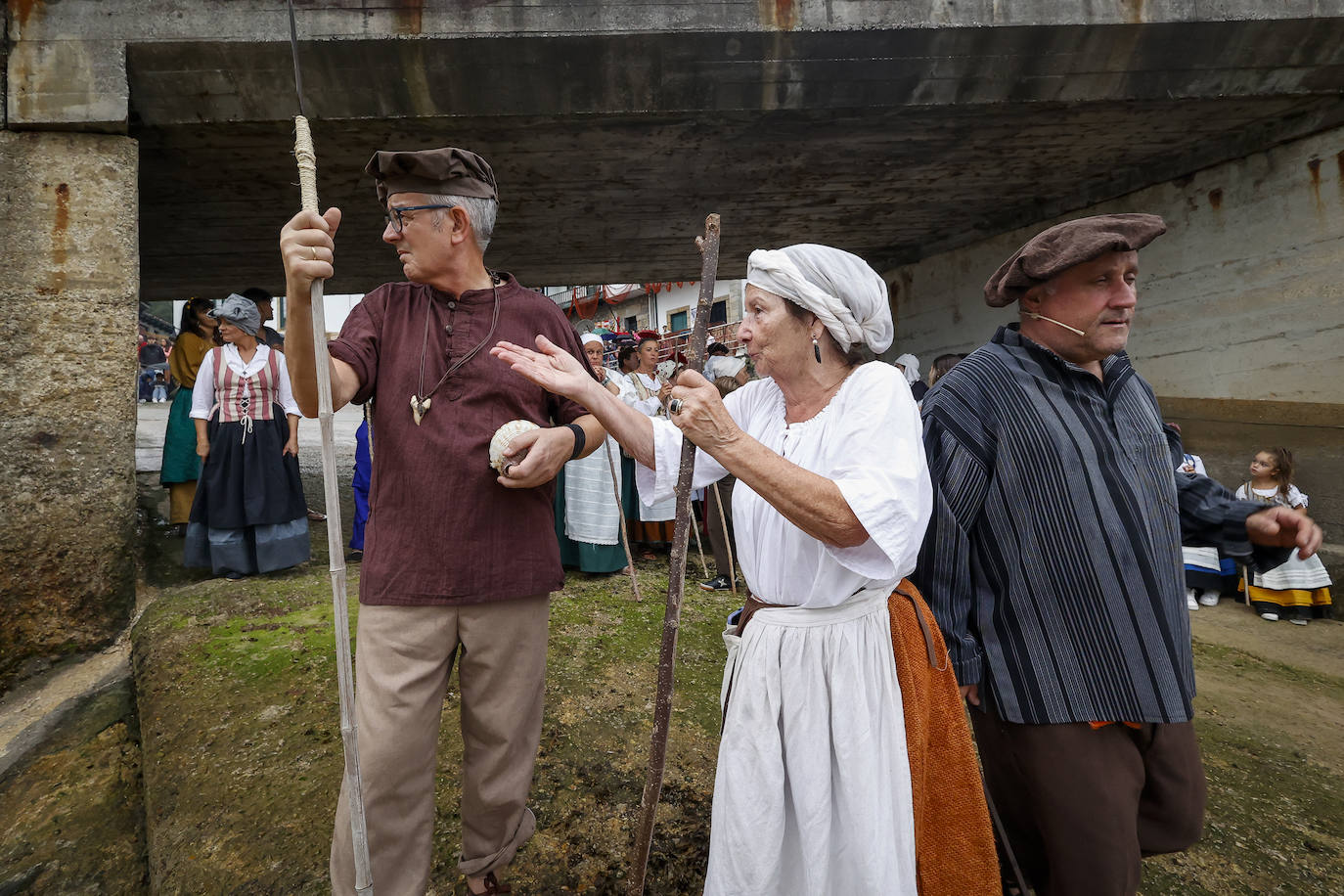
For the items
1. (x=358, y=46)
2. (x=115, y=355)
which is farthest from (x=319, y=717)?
(x=358, y=46)

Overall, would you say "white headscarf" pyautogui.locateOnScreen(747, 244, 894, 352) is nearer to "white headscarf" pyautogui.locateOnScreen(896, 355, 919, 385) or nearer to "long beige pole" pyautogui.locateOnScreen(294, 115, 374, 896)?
"long beige pole" pyautogui.locateOnScreen(294, 115, 374, 896)

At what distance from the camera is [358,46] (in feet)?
13.0

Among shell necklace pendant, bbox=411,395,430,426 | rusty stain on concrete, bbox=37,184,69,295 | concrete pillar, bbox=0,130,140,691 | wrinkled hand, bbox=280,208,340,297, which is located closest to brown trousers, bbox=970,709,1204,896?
shell necklace pendant, bbox=411,395,430,426

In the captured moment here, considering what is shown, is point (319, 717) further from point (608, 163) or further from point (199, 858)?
point (608, 163)

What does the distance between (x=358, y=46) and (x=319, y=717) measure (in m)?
3.66

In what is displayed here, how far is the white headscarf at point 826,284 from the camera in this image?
166 centimetres

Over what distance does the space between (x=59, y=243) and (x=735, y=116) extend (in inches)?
161

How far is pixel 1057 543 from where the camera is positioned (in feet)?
5.66

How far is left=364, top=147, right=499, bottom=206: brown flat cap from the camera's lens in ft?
6.09

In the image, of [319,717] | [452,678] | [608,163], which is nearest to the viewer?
[319,717]

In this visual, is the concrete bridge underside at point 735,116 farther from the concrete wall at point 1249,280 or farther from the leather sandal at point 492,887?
the leather sandal at point 492,887

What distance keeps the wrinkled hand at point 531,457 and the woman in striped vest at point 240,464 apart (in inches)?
158

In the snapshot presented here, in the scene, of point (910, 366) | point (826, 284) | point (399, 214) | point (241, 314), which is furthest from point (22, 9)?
point (910, 366)

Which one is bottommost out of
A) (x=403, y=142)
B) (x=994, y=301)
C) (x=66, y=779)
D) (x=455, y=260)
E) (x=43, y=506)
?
(x=66, y=779)
